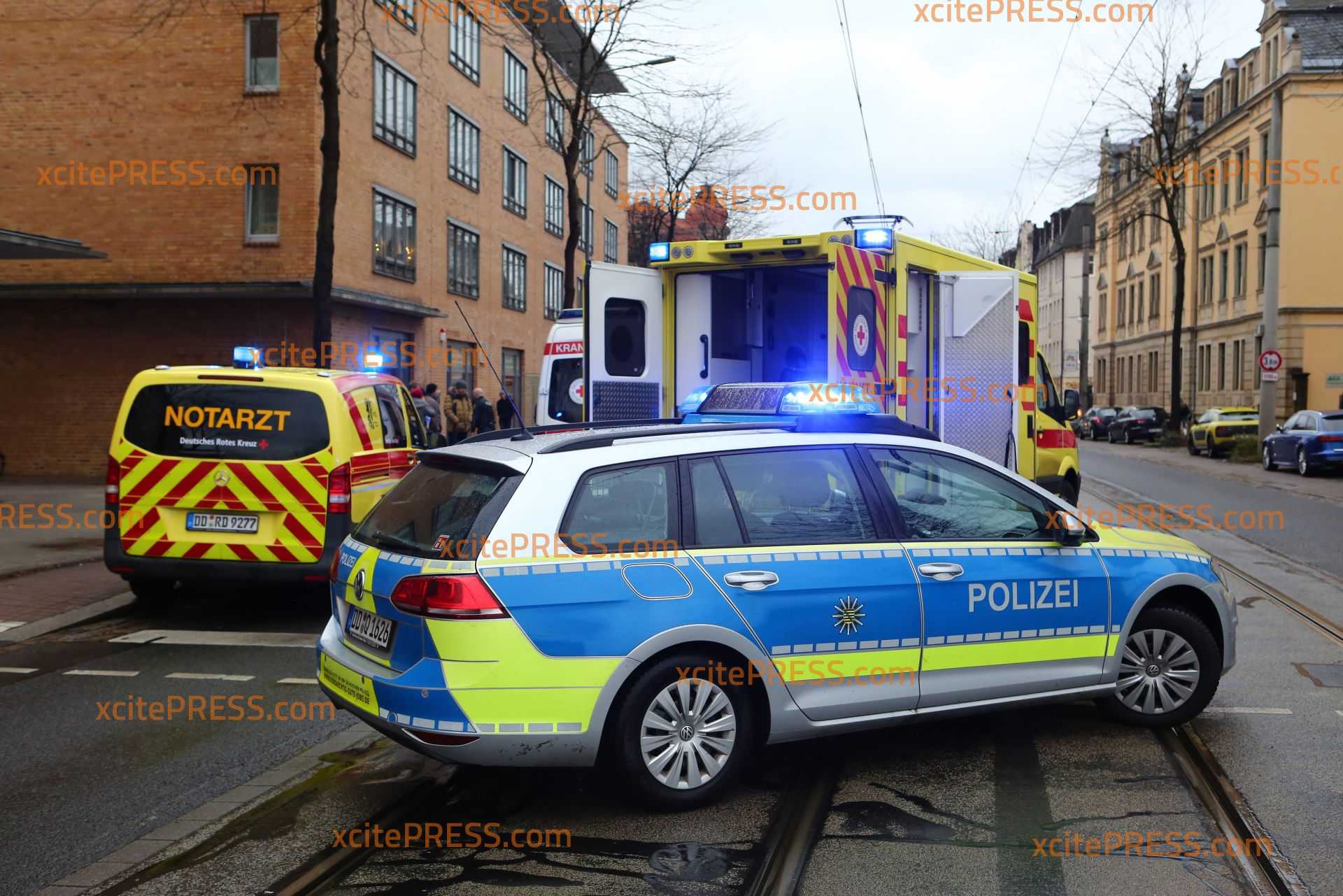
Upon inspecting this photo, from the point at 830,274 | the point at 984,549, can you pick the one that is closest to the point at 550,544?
the point at 984,549

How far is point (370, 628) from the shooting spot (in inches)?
193

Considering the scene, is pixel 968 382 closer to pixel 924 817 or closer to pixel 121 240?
pixel 924 817

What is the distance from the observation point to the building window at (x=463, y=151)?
1171 inches

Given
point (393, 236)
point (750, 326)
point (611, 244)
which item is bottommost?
point (750, 326)

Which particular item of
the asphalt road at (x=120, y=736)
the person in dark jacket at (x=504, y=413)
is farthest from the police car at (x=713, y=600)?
the person in dark jacket at (x=504, y=413)

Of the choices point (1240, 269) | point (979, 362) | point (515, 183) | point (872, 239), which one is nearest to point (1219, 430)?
point (1240, 269)

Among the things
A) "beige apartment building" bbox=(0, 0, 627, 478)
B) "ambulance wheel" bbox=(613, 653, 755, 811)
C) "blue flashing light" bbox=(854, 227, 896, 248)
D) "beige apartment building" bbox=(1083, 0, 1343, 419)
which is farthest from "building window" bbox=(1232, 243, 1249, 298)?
"ambulance wheel" bbox=(613, 653, 755, 811)

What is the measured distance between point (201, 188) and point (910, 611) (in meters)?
20.5

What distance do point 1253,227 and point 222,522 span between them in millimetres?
48673

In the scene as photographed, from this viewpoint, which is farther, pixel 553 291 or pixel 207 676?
pixel 553 291

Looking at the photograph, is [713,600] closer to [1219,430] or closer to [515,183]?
[515,183]

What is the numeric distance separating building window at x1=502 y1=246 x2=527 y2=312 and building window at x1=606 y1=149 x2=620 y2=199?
479 inches

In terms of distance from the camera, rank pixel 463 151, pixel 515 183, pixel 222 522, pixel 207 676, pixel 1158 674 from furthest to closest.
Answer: pixel 515 183
pixel 463 151
pixel 222 522
pixel 207 676
pixel 1158 674

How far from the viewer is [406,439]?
1034 centimetres
